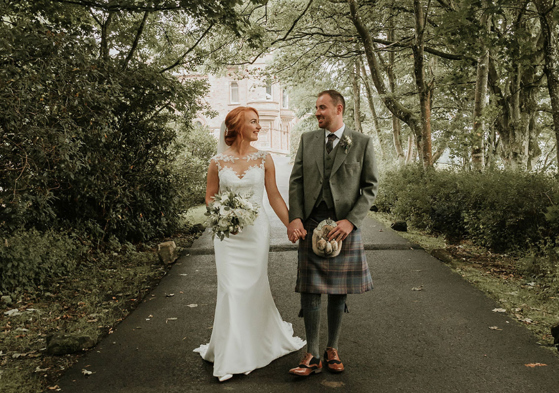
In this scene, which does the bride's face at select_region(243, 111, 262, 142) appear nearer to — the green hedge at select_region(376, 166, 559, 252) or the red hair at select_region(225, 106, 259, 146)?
the red hair at select_region(225, 106, 259, 146)

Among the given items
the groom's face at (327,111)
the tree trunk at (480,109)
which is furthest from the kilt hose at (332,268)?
the tree trunk at (480,109)

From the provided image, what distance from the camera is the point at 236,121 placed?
4535 mm

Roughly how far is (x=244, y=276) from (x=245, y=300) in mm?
222

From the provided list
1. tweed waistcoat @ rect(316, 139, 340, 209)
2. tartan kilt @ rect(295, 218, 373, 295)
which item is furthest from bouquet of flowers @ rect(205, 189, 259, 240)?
tweed waistcoat @ rect(316, 139, 340, 209)

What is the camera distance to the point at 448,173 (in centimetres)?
1327

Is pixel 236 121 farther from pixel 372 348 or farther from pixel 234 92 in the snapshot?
pixel 234 92

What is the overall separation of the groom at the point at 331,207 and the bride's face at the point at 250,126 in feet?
1.87

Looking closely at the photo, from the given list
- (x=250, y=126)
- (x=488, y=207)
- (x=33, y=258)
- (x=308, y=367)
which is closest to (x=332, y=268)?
(x=308, y=367)

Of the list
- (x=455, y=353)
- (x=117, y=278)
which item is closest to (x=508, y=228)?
(x=455, y=353)

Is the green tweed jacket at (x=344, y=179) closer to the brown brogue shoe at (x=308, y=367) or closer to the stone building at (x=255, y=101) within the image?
the brown brogue shoe at (x=308, y=367)

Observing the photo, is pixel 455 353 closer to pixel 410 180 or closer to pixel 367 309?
pixel 367 309

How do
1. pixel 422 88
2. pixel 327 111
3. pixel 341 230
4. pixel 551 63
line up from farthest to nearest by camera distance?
1. pixel 422 88
2. pixel 551 63
3. pixel 327 111
4. pixel 341 230

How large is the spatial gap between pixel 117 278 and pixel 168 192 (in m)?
4.26

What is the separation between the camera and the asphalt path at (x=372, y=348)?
408 centimetres
